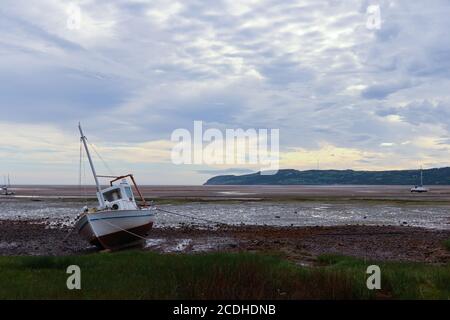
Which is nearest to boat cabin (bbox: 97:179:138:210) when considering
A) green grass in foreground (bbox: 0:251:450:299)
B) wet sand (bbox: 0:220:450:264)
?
wet sand (bbox: 0:220:450:264)

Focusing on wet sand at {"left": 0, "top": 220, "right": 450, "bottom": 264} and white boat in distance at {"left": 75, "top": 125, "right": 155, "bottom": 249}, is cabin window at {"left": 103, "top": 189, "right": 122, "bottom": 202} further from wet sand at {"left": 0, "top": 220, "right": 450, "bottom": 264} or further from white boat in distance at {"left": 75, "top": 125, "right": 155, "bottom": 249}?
wet sand at {"left": 0, "top": 220, "right": 450, "bottom": 264}

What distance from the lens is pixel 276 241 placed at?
27281 millimetres

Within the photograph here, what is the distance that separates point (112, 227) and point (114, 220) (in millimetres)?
377

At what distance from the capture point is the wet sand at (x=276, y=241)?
23.6 metres

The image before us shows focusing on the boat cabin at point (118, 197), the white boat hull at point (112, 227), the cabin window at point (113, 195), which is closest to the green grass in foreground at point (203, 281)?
the white boat hull at point (112, 227)

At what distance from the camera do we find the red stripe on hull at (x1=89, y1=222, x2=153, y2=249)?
85.1 feet

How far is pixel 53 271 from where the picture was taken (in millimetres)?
15320

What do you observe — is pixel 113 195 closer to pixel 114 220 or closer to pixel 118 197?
pixel 118 197

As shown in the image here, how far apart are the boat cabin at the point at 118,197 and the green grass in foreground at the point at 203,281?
444 inches

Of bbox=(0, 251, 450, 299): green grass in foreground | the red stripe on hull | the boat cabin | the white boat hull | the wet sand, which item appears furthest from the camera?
the boat cabin

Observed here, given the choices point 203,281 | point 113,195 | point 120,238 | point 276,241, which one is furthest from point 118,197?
point 203,281

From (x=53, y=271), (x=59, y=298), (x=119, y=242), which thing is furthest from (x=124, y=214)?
(x=59, y=298)
